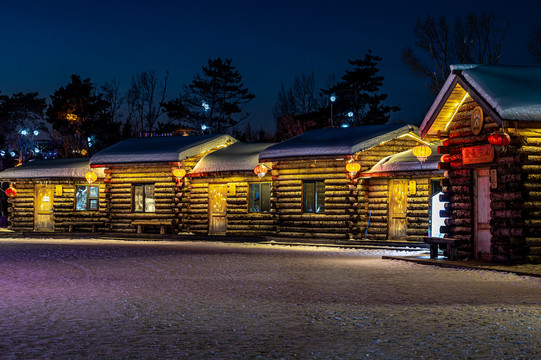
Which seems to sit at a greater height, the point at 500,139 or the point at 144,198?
the point at 500,139

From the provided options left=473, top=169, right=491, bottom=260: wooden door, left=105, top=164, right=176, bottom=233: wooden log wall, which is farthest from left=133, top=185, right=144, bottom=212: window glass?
left=473, top=169, right=491, bottom=260: wooden door

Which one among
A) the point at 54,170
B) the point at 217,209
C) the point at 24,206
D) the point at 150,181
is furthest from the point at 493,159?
the point at 24,206

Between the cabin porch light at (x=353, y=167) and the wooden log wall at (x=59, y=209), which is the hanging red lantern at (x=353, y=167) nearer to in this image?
the cabin porch light at (x=353, y=167)

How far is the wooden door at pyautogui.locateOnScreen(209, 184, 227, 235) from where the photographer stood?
32.0 m

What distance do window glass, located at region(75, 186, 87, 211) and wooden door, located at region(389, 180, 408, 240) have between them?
17.1 meters

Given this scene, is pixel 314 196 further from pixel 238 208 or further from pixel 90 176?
pixel 90 176

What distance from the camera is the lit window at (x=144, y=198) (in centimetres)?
3341

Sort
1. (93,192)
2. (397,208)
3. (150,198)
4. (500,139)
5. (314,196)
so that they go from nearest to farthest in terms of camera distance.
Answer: (500,139) < (397,208) < (314,196) < (150,198) < (93,192)

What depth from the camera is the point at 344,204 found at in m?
27.2

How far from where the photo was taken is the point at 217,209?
1268 inches

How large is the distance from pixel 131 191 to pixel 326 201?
10897 millimetres

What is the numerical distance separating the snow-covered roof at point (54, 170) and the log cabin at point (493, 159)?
21.0 metres

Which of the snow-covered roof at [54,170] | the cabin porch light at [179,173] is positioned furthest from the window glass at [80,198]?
the cabin porch light at [179,173]

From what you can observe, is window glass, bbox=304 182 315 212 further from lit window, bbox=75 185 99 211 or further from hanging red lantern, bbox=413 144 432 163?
lit window, bbox=75 185 99 211
